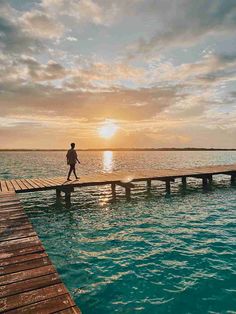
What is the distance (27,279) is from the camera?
4.67 metres

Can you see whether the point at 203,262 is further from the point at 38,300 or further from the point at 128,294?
the point at 38,300

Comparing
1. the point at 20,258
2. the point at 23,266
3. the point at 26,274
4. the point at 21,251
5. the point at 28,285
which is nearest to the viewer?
the point at 28,285

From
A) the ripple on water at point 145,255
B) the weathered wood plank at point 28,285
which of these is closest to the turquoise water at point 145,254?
the ripple on water at point 145,255

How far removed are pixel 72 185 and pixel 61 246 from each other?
687 centimetres

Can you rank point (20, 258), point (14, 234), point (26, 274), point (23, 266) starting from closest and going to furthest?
point (26, 274) → point (23, 266) → point (20, 258) → point (14, 234)

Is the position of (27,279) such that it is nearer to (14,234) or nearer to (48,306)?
(48,306)

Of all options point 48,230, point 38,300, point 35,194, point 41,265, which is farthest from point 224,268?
point 35,194

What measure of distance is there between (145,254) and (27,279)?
4860 mm

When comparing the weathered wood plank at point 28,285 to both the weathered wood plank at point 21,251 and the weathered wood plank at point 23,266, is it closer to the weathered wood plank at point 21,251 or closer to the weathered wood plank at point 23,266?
the weathered wood plank at point 23,266

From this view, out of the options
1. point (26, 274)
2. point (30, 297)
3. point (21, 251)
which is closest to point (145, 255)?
point (21, 251)

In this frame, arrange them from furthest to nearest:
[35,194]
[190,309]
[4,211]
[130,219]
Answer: [35,194] → [130,219] → [4,211] → [190,309]

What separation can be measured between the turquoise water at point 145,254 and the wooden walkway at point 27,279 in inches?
61.3

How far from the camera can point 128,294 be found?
21.5 feet

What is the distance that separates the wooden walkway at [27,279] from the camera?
12.7ft
